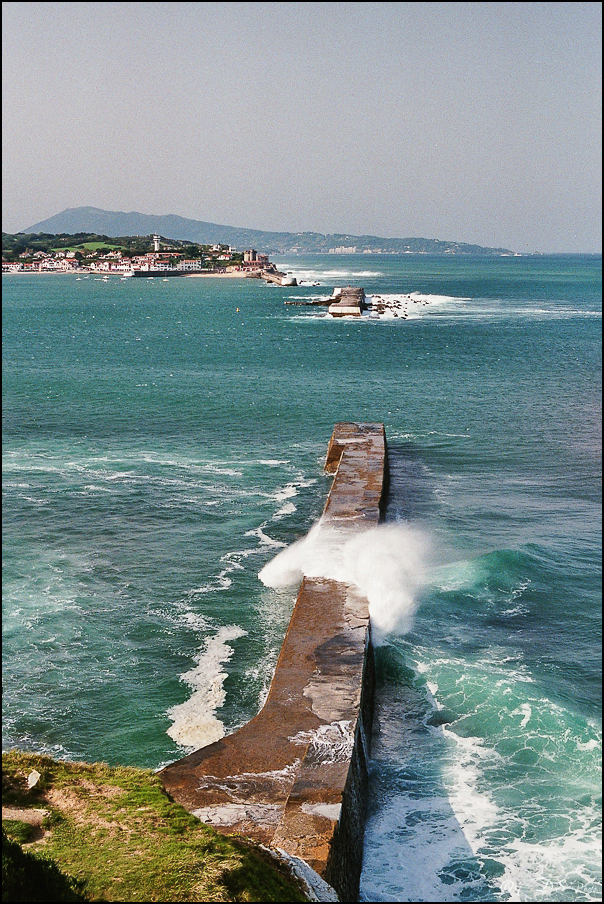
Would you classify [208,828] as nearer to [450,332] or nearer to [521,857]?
[521,857]

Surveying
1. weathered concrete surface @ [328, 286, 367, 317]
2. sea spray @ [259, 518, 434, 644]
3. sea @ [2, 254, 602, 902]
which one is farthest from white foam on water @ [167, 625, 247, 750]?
weathered concrete surface @ [328, 286, 367, 317]

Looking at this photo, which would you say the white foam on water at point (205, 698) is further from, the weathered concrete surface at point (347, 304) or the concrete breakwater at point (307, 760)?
the weathered concrete surface at point (347, 304)

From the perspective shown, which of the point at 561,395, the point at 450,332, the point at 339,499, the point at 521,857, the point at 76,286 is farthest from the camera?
the point at 76,286

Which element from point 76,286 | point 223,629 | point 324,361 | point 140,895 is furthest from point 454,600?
point 76,286

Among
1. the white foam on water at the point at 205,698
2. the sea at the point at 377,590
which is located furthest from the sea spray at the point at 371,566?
the white foam on water at the point at 205,698

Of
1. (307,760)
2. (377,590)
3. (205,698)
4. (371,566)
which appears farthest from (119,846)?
(371,566)

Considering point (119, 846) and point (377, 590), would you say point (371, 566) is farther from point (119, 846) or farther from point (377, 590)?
point (119, 846)
